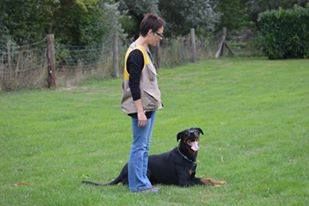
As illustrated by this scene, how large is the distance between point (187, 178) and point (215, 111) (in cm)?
662

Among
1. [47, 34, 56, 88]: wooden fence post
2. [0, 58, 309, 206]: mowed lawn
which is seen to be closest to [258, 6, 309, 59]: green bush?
[0, 58, 309, 206]: mowed lawn

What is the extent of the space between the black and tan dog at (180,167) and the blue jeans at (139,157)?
0.37 meters

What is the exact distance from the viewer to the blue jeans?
730 cm

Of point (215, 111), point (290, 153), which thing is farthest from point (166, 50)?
point (290, 153)

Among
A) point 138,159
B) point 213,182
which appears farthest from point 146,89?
point 213,182

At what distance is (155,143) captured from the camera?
10.8m

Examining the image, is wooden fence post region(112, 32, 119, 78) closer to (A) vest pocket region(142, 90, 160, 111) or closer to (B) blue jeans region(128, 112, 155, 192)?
(B) blue jeans region(128, 112, 155, 192)

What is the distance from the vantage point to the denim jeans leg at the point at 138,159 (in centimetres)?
730

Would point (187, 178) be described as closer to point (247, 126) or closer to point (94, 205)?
point (94, 205)

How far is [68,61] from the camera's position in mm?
23562

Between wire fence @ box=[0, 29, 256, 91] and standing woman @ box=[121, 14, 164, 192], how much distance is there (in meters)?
12.8

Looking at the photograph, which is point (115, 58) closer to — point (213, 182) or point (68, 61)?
point (68, 61)

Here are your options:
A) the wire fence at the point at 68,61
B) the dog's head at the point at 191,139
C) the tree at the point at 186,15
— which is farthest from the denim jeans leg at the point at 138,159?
the tree at the point at 186,15

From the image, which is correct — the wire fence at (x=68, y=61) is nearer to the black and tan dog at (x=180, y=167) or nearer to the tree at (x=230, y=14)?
the tree at (x=230, y=14)
